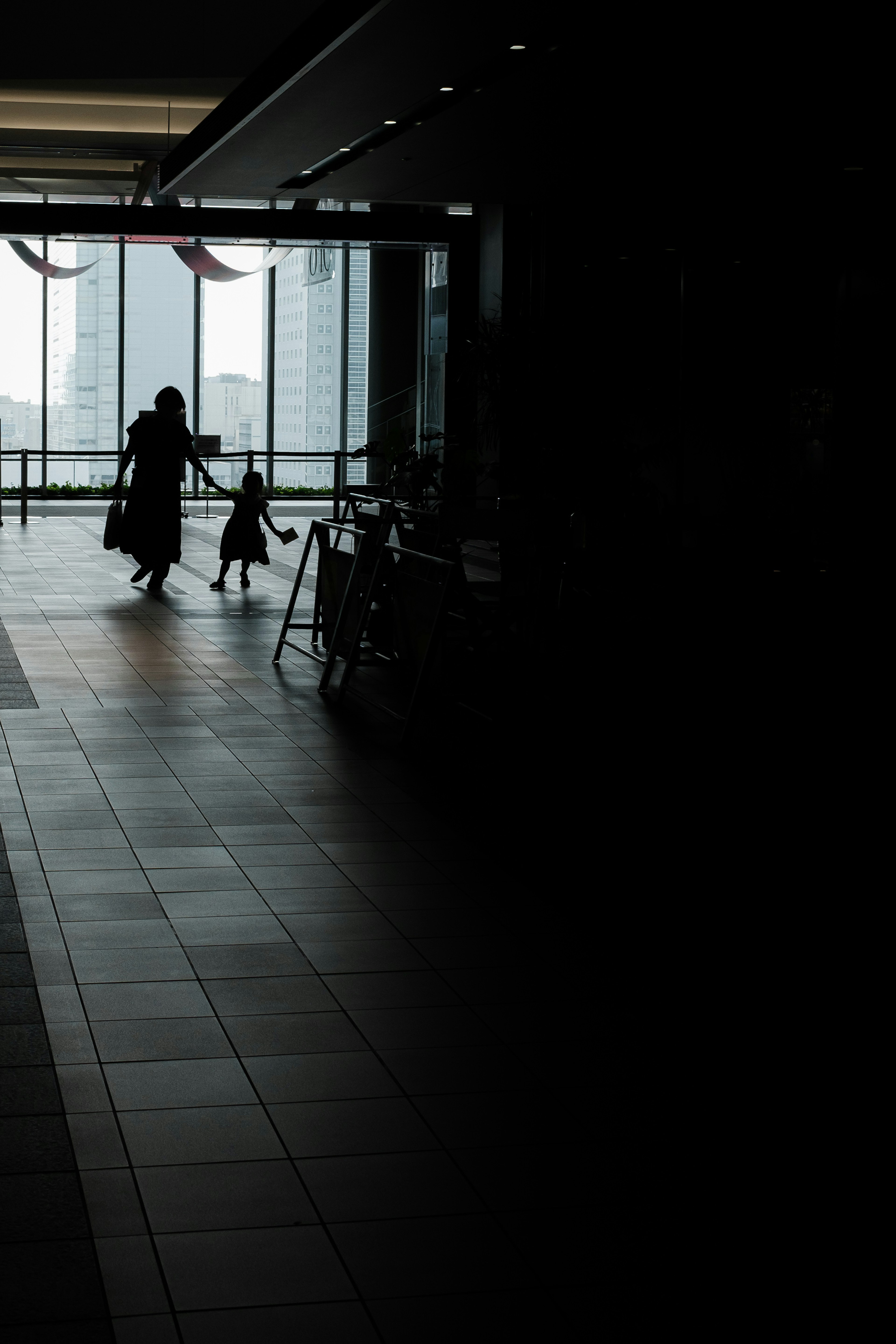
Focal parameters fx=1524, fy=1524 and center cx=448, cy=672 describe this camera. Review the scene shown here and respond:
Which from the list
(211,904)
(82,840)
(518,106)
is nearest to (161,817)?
(82,840)

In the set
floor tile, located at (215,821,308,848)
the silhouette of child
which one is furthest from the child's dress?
floor tile, located at (215,821,308,848)

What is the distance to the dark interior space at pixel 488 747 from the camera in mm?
2660

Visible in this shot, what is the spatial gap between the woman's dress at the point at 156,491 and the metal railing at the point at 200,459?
6.66 m

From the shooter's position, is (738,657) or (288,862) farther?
(738,657)

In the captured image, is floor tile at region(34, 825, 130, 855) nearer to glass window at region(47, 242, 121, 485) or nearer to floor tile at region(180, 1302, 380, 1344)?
floor tile at region(180, 1302, 380, 1344)

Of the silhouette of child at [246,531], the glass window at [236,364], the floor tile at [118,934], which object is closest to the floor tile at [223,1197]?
the floor tile at [118,934]

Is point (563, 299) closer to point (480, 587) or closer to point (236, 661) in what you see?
point (480, 587)

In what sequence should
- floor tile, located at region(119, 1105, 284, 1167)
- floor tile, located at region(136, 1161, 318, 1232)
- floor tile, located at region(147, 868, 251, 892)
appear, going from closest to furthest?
floor tile, located at region(136, 1161, 318, 1232), floor tile, located at region(119, 1105, 284, 1167), floor tile, located at region(147, 868, 251, 892)

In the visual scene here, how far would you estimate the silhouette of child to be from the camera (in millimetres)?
12375

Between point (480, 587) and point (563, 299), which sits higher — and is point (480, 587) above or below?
below

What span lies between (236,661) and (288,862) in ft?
13.7

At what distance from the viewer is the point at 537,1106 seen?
313 cm

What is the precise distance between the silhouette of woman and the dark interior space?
1.32 ft

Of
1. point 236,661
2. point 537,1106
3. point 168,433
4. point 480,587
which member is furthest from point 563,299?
point 537,1106
